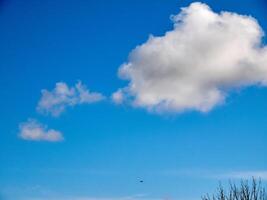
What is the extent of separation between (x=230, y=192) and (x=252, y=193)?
2.04m

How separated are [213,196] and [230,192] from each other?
1.77 m

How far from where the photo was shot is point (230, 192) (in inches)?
1575

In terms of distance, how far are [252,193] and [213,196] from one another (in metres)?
3.79

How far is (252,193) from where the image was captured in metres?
38.7

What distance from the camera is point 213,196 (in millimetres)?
41094
